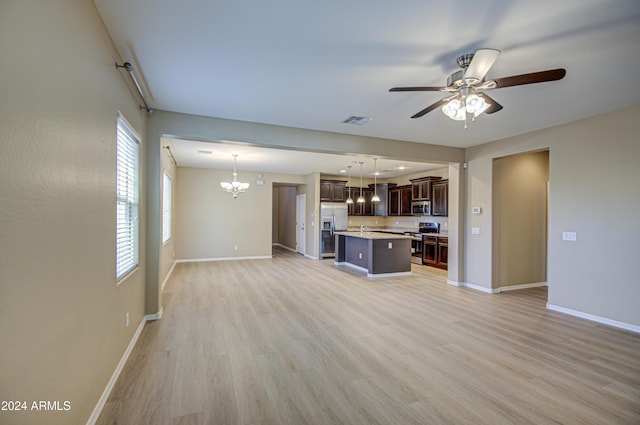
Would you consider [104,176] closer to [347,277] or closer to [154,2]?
[154,2]

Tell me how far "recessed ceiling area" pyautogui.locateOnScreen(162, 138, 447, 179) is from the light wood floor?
2.80 metres

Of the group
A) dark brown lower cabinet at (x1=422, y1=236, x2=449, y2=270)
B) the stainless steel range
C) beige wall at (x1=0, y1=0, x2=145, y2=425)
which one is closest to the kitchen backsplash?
the stainless steel range

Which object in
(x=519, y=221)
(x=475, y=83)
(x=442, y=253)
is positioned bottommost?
(x=442, y=253)

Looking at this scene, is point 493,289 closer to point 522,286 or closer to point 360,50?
point 522,286

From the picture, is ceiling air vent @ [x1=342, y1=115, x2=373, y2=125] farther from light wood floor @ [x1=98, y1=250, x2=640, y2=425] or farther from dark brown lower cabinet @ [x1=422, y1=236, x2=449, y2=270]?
dark brown lower cabinet @ [x1=422, y1=236, x2=449, y2=270]

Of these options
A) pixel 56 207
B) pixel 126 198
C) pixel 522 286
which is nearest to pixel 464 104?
pixel 56 207

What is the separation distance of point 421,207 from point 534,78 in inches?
262

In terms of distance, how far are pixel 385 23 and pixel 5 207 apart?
232 cm

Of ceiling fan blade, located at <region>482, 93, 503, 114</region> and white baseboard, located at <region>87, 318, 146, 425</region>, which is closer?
white baseboard, located at <region>87, 318, 146, 425</region>

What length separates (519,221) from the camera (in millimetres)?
5652

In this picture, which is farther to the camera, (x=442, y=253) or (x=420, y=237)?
(x=420, y=237)

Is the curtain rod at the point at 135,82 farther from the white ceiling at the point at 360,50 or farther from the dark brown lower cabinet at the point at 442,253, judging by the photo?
the dark brown lower cabinet at the point at 442,253

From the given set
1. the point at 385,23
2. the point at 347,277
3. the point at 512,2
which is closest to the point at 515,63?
the point at 512,2

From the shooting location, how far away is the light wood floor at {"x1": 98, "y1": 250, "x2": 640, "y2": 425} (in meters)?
2.08
